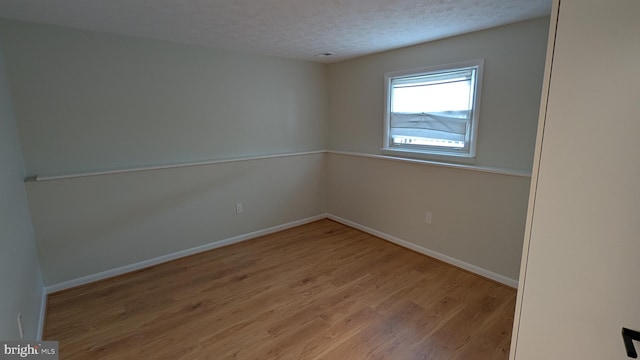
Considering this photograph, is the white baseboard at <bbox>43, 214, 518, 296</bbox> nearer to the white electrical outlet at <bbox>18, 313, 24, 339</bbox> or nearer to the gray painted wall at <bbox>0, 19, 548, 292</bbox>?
the gray painted wall at <bbox>0, 19, 548, 292</bbox>

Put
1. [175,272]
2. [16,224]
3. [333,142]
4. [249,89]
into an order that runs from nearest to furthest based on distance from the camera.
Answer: [16,224] → [175,272] → [249,89] → [333,142]

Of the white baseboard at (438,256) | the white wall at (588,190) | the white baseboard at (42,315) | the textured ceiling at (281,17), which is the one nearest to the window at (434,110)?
the textured ceiling at (281,17)

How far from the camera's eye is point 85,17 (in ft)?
7.34

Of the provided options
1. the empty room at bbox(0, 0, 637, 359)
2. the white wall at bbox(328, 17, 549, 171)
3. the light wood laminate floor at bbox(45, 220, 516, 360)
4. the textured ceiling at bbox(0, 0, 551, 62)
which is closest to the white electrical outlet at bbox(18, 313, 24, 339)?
the empty room at bbox(0, 0, 637, 359)

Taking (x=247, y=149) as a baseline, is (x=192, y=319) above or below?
below

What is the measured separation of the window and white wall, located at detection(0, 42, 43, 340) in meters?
3.28

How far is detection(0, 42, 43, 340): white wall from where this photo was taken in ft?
4.84

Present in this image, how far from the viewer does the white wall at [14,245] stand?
1.48 meters

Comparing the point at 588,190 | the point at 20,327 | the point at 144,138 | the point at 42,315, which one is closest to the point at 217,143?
the point at 144,138

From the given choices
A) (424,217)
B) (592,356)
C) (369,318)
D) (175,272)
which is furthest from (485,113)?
(175,272)

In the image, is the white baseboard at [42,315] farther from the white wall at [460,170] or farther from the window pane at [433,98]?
the window pane at [433,98]

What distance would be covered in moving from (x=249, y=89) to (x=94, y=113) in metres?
1.56

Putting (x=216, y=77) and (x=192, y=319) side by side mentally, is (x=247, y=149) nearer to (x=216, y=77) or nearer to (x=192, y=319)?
(x=216, y=77)

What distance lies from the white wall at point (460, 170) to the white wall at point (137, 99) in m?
0.89
